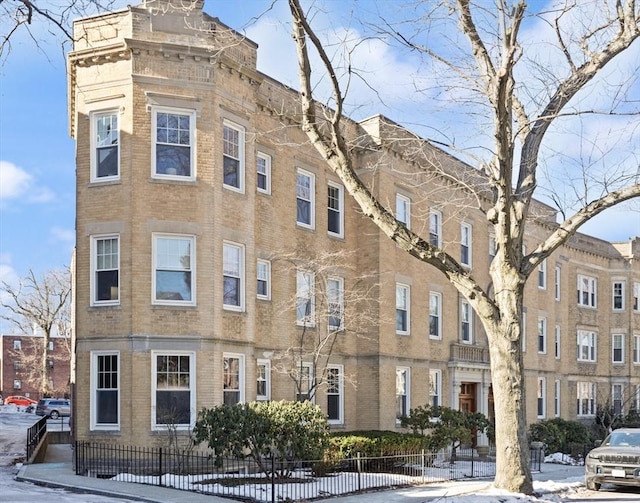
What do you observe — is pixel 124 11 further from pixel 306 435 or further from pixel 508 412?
pixel 508 412

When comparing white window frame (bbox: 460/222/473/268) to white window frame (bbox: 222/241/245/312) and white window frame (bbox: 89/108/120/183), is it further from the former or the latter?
white window frame (bbox: 89/108/120/183)

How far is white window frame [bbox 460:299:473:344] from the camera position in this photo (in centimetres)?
3294

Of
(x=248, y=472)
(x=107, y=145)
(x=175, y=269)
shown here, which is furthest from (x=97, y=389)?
(x=107, y=145)

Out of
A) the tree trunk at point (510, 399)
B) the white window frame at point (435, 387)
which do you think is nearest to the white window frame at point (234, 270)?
the tree trunk at point (510, 399)

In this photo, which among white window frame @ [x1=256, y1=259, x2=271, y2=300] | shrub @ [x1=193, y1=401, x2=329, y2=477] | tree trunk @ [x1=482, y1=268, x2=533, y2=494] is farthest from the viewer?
white window frame @ [x1=256, y1=259, x2=271, y2=300]

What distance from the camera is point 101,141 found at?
20828 millimetres

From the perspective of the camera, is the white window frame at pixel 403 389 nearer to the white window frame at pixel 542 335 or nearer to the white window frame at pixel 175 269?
the white window frame at pixel 175 269

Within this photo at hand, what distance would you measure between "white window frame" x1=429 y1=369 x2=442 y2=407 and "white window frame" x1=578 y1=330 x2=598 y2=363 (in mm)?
16991

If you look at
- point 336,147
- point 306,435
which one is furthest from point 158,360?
point 336,147

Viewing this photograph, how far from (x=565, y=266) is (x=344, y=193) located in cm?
1991

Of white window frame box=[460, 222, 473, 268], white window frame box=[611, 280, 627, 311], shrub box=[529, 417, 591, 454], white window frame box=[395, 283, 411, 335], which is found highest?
white window frame box=[460, 222, 473, 268]

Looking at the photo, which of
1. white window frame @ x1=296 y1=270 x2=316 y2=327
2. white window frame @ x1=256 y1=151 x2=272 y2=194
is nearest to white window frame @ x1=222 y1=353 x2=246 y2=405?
white window frame @ x1=296 y1=270 x2=316 y2=327

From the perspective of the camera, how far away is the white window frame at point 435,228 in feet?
102

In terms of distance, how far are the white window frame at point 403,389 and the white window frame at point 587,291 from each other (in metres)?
20.1
